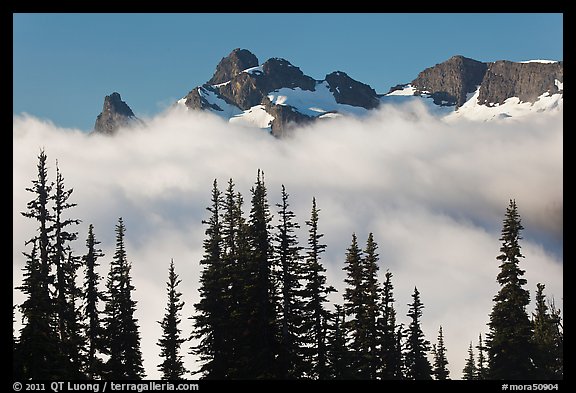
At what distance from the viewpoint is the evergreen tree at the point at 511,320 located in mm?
44969

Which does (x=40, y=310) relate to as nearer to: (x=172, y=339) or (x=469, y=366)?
(x=172, y=339)

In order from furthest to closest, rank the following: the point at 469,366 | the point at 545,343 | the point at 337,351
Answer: the point at 469,366, the point at 545,343, the point at 337,351

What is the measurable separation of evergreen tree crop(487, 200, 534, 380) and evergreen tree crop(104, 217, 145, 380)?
25.4 m

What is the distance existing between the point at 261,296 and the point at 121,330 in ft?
48.5

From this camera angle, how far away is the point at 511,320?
149ft

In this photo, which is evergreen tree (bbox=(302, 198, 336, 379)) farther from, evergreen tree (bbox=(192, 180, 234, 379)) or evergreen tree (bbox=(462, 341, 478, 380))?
evergreen tree (bbox=(462, 341, 478, 380))

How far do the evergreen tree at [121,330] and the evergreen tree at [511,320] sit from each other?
83.3 feet

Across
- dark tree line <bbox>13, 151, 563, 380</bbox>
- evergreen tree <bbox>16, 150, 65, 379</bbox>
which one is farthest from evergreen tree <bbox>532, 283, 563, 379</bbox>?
evergreen tree <bbox>16, 150, 65, 379</bbox>

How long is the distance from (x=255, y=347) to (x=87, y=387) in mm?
18183

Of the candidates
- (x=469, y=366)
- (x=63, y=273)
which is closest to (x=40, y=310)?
(x=63, y=273)

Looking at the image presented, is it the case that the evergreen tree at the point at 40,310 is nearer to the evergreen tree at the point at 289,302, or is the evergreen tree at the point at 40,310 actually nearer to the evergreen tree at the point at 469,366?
the evergreen tree at the point at 289,302
